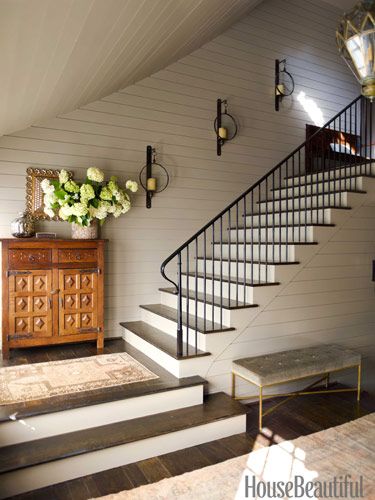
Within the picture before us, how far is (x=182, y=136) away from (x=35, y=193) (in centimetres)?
194

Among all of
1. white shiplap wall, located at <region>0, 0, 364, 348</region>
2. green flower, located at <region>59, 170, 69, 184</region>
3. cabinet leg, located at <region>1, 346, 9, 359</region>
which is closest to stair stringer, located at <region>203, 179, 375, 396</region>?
white shiplap wall, located at <region>0, 0, 364, 348</region>

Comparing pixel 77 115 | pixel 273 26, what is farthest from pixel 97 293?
pixel 273 26

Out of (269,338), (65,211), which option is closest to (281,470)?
(269,338)

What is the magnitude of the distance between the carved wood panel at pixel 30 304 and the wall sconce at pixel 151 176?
1550 mm

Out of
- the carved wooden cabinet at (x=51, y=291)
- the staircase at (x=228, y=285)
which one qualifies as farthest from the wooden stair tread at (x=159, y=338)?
the carved wooden cabinet at (x=51, y=291)

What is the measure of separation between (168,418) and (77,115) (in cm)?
328

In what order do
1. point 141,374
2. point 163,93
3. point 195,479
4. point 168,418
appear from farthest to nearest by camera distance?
point 163,93, point 141,374, point 168,418, point 195,479

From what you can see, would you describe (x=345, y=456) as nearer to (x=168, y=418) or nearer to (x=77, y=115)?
(x=168, y=418)

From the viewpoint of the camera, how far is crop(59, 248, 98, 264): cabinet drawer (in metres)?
4.06

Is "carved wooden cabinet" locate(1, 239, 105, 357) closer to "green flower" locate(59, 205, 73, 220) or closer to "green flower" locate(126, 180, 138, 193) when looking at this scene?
"green flower" locate(59, 205, 73, 220)

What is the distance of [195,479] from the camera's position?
2.59 m

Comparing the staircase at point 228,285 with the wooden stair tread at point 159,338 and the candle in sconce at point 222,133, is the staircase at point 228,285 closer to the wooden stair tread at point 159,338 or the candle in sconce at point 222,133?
the wooden stair tread at point 159,338

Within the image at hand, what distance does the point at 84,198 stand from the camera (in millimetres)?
4117

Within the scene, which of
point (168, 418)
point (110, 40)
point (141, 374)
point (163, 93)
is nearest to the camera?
point (110, 40)
